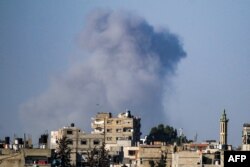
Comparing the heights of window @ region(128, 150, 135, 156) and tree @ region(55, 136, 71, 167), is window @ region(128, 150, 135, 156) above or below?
above

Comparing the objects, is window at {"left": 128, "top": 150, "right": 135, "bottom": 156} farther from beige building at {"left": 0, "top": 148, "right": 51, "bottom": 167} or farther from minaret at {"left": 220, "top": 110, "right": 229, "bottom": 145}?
beige building at {"left": 0, "top": 148, "right": 51, "bottom": 167}

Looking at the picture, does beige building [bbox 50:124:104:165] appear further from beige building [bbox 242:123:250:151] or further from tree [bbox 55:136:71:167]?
beige building [bbox 242:123:250:151]

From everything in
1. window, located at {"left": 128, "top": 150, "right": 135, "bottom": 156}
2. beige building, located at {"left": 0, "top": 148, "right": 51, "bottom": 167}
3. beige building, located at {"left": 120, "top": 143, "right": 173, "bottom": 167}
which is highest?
window, located at {"left": 128, "top": 150, "right": 135, "bottom": 156}

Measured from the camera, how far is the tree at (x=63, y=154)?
15146cm

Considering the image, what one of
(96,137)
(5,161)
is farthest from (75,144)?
(5,161)

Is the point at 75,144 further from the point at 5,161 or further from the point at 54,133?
the point at 5,161

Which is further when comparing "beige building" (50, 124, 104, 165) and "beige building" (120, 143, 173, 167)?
"beige building" (50, 124, 104, 165)

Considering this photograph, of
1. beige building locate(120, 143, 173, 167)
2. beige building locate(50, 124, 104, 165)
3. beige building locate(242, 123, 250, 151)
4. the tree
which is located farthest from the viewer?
beige building locate(50, 124, 104, 165)

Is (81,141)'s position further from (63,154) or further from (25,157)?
(25,157)

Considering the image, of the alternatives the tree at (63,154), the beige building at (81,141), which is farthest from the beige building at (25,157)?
the beige building at (81,141)

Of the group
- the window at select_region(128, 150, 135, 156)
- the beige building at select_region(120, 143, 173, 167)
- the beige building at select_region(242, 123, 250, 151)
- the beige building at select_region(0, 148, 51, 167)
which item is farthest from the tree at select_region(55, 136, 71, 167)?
the beige building at select_region(242, 123, 250, 151)

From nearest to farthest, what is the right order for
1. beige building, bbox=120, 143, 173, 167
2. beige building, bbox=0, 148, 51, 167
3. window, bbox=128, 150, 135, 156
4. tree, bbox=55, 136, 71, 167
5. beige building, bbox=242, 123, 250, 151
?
beige building, bbox=0, 148, 51, 167
beige building, bbox=242, 123, 250, 151
tree, bbox=55, 136, 71, 167
beige building, bbox=120, 143, 173, 167
window, bbox=128, 150, 135, 156

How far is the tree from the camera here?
15146 cm

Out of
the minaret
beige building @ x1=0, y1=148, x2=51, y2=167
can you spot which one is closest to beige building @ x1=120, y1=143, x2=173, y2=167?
the minaret
